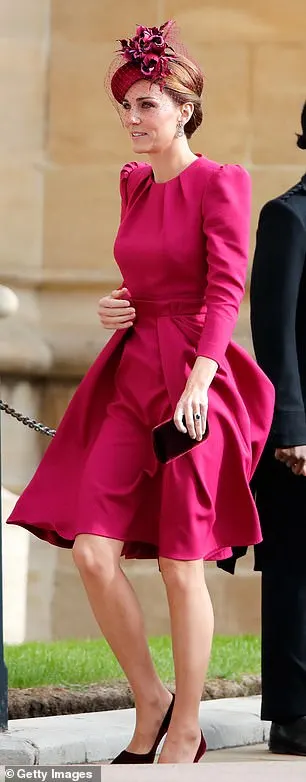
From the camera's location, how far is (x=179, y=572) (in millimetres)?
4047

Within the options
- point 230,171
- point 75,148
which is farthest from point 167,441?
point 75,148

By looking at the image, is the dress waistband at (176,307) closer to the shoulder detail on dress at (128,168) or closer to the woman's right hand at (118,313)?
the woman's right hand at (118,313)

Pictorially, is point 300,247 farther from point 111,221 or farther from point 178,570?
point 111,221

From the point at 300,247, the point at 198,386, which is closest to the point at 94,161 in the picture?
the point at 300,247

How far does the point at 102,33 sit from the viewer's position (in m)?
9.11

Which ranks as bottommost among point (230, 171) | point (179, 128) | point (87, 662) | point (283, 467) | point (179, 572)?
point (87, 662)

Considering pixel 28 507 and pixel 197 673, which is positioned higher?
pixel 28 507

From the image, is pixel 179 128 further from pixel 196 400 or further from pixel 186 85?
pixel 196 400

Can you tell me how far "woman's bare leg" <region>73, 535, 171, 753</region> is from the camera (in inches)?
158

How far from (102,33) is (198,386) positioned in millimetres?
5424

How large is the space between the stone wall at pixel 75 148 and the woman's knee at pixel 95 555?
4.82m

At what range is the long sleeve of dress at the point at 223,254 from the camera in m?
4.07

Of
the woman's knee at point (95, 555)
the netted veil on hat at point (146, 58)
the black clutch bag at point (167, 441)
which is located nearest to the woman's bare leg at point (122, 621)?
the woman's knee at point (95, 555)

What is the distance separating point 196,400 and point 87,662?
252 centimetres
